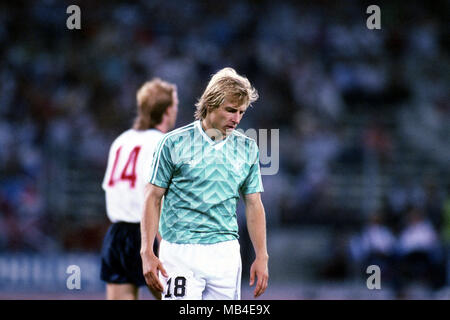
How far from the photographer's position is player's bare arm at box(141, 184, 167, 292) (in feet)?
14.0

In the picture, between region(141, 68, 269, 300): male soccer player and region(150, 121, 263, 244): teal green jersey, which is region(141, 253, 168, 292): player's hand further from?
region(150, 121, 263, 244): teal green jersey

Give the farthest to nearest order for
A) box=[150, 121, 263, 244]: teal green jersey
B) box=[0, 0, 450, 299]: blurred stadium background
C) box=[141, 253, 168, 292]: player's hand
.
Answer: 1. box=[0, 0, 450, 299]: blurred stadium background
2. box=[150, 121, 263, 244]: teal green jersey
3. box=[141, 253, 168, 292]: player's hand

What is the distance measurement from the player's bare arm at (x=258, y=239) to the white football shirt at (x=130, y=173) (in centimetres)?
140

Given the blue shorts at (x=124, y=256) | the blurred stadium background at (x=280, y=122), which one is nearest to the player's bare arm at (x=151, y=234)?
the blue shorts at (x=124, y=256)

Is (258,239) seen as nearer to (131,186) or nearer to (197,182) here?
(197,182)

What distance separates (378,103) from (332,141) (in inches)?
68.6

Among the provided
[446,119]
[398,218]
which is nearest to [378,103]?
[446,119]

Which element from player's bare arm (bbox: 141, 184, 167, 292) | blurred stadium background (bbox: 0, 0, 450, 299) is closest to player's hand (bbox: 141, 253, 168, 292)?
player's bare arm (bbox: 141, 184, 167, 292)

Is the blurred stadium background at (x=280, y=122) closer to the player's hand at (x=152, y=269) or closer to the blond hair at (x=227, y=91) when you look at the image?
the player's hand at (x=152, y=269)

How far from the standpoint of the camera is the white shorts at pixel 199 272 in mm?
4352

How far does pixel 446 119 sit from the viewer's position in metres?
14.6

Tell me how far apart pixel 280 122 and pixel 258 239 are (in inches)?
368

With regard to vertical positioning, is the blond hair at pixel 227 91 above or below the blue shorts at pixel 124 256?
above

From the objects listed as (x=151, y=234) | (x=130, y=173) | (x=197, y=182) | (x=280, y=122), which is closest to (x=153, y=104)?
(x=130, y=173)
